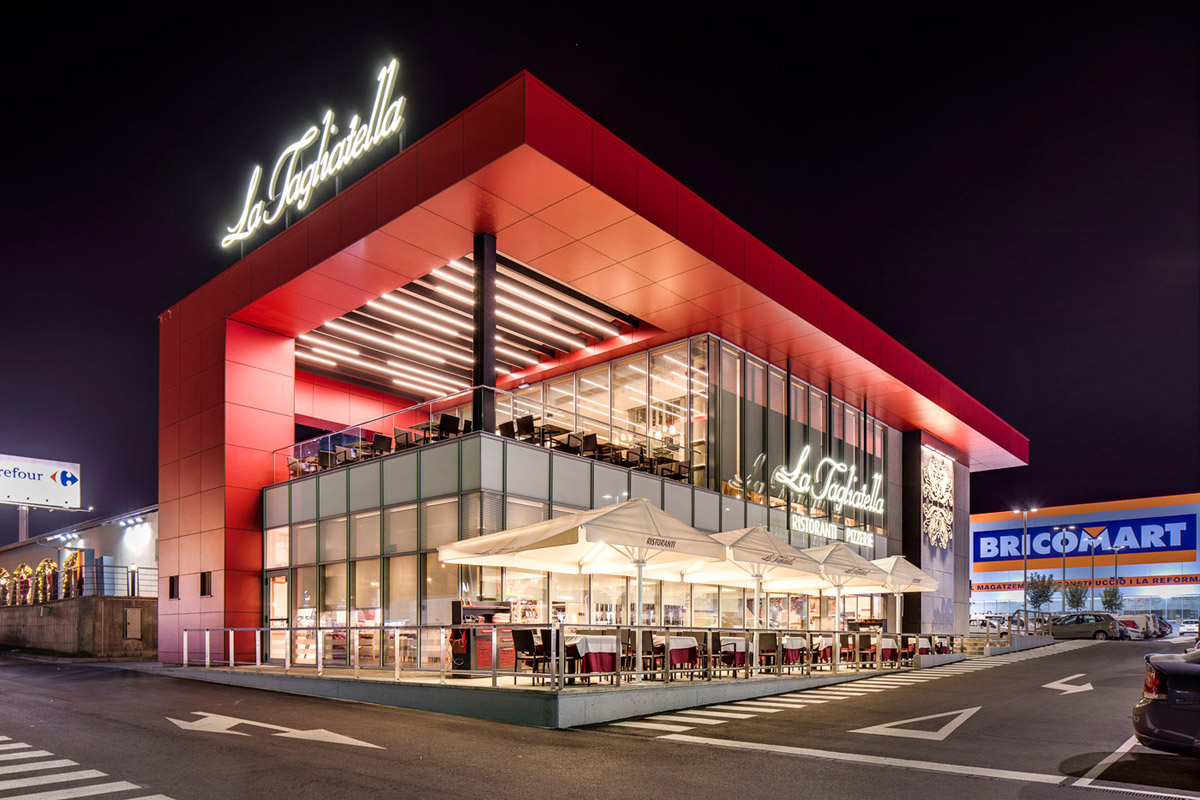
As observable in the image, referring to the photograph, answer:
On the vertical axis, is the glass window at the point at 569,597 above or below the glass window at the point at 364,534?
below

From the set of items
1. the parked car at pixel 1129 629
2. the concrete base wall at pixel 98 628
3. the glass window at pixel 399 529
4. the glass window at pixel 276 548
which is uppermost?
the glass window at pixel 399 529

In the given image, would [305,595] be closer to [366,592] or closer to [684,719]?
[366,592]

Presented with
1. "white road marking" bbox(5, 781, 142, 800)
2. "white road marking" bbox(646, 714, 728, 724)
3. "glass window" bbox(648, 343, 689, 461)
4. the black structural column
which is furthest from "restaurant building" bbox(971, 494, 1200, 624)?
"white road marking" bbox(5, 781, 142, 800)

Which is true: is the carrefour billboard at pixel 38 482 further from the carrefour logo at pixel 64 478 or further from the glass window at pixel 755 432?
the glass window at pixel 755 432

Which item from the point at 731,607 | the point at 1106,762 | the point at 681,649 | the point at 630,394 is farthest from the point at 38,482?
the point at 1106,762

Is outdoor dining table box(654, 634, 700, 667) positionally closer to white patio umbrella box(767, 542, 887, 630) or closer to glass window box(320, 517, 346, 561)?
white patio umbrella box(767, 542, 887, 630)

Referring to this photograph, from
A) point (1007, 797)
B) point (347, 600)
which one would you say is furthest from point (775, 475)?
point (1007, 797)

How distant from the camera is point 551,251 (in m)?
18.4

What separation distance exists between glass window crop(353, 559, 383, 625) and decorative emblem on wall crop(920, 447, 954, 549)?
2116 centimetres

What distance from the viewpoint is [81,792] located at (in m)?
7.12

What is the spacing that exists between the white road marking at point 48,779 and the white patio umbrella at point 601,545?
629 cm

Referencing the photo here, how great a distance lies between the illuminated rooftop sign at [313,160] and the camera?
737 inches

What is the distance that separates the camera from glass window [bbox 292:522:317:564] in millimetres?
20516

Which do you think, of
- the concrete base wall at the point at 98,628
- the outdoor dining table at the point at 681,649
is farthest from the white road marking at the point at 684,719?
the concrete base wall at the point at 98,628
